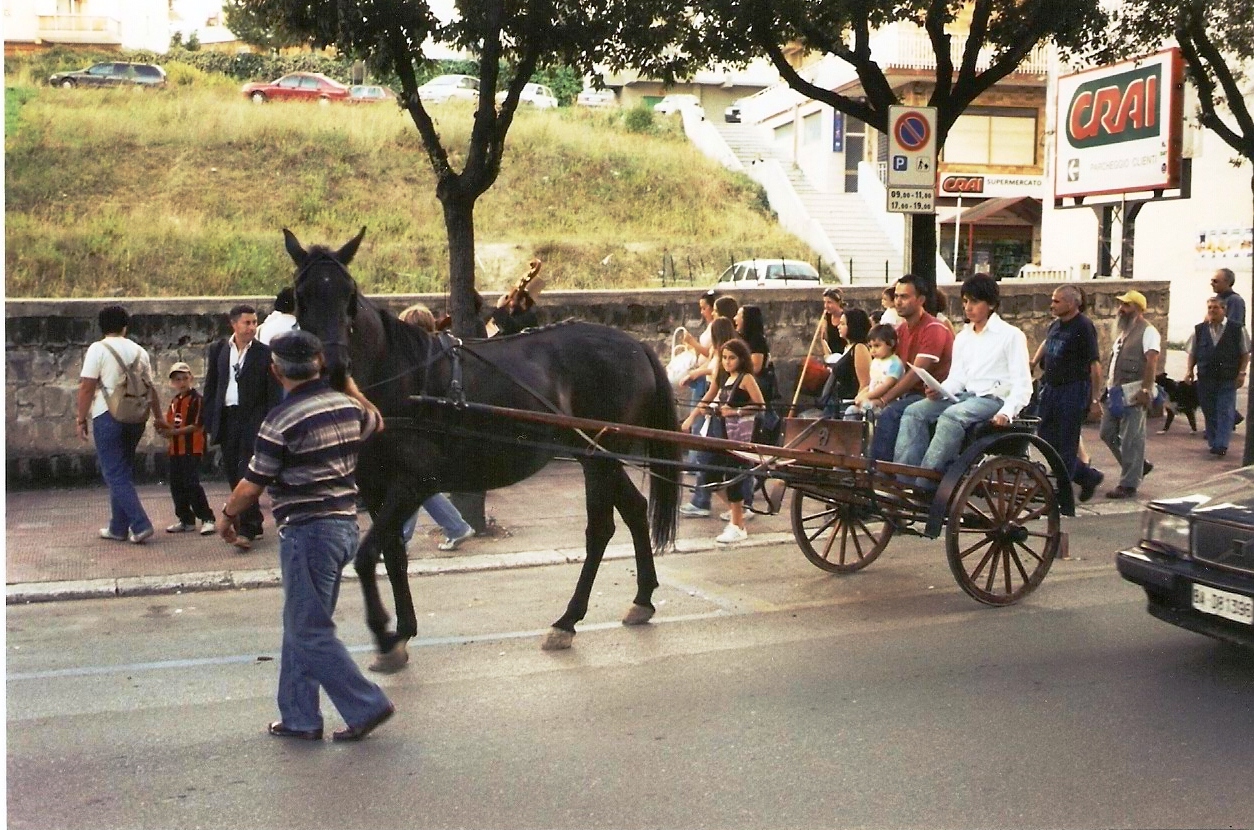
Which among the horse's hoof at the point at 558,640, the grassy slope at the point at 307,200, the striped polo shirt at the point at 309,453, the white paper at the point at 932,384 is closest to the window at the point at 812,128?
the grassy slope at the point at 307,200

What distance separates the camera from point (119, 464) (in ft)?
32.0

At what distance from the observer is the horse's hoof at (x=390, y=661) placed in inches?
254

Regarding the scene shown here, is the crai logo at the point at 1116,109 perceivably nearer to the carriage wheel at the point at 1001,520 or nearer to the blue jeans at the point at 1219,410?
the blue jeans at the point at 1219,410

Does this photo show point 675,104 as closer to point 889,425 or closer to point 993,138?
point 993,138

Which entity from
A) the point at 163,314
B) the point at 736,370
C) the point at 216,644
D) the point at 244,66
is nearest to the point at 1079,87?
the point at 736,370

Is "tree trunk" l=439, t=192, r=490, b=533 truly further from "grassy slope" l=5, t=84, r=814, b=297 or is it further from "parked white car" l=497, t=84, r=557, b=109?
"parked white car" l=497, t=84, r=557, b=109

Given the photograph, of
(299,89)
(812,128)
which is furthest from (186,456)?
(812,128)

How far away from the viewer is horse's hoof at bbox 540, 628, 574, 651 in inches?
271

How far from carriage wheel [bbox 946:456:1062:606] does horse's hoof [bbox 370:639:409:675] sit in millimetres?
3189

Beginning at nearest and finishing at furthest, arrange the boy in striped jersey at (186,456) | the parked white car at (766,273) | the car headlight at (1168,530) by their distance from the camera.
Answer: the car headlight at (1168,530) < the boy in striped jersey at (186,456) < the parked white car at (766,273)

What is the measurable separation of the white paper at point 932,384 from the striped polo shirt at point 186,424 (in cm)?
559

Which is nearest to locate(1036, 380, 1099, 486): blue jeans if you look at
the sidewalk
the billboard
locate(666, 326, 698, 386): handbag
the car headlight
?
the sidewalk

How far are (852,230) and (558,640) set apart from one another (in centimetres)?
3128

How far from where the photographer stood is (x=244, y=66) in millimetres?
52656
